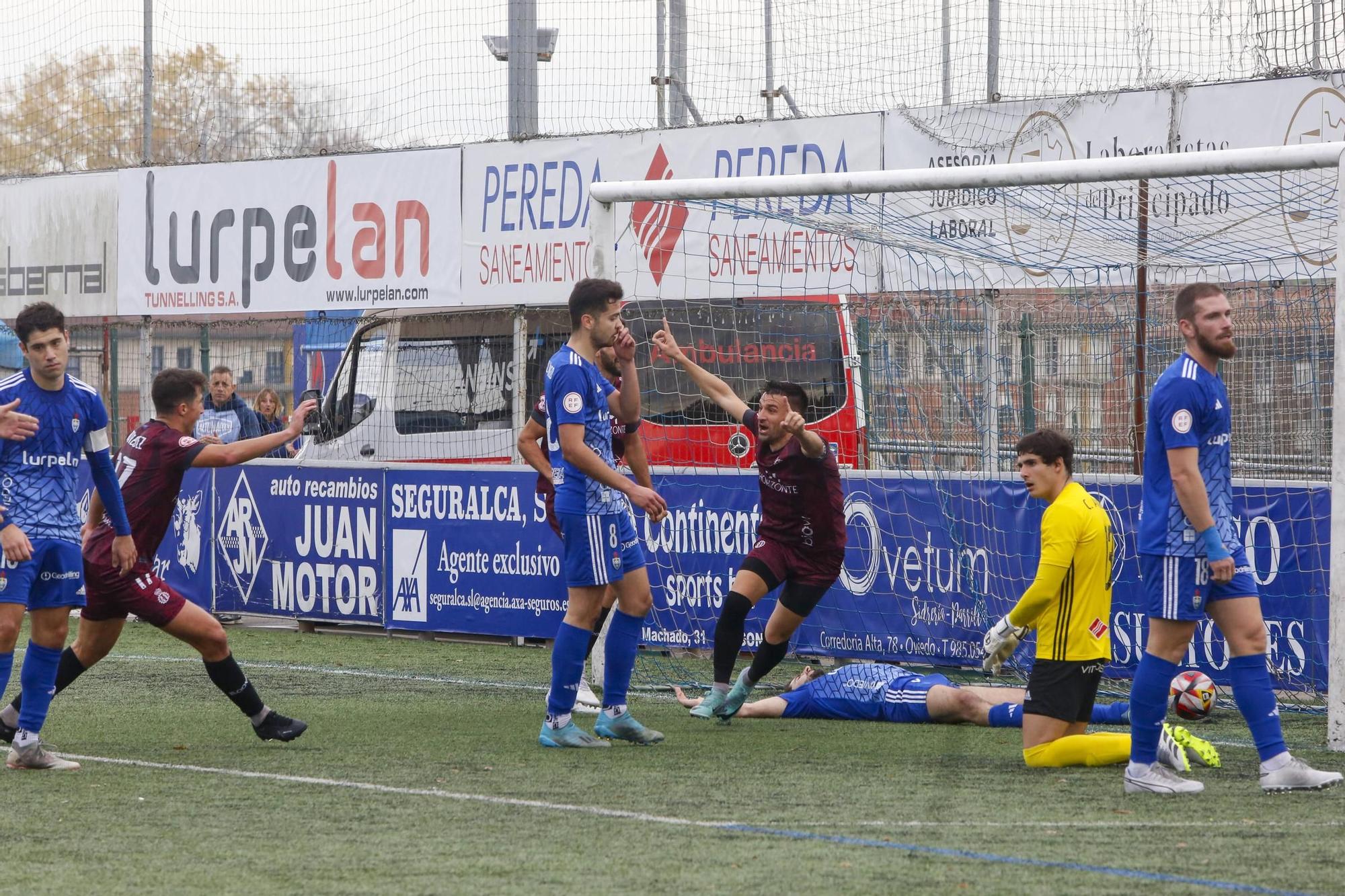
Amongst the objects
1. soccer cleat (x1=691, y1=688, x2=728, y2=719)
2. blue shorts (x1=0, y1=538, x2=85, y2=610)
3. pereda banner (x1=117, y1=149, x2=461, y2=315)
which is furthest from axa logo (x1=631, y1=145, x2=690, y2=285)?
blue shorts (x1=0, y1=538, x2=85, y2=610)

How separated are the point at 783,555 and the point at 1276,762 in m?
2.93

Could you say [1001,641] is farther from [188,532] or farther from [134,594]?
[188,532]

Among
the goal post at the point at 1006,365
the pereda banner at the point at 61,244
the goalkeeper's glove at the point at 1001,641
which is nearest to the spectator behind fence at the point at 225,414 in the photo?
the pereda banner at the point at 61,244

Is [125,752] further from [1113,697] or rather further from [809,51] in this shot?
[809,51]

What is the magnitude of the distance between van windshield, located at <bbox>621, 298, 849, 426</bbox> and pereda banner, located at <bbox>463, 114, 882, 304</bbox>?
248mm

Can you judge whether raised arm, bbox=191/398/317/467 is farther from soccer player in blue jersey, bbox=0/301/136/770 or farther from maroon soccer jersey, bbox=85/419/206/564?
soccer player in blue jersey, bbox=0/301/136/770

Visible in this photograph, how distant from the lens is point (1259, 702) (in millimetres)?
6230

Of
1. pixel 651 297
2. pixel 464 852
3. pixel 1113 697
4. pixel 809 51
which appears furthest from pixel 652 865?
pixel 809 51

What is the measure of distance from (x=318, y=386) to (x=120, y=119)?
4.55m

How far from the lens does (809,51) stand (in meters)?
13.0

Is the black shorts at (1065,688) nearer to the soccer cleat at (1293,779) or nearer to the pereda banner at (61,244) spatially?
the soccer cleat at (1293,779)

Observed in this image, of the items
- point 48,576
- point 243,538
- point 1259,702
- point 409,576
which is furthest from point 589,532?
point 243,538

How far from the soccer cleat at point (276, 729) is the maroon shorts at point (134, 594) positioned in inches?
24.9

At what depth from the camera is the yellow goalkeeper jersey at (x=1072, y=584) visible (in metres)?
6.80
